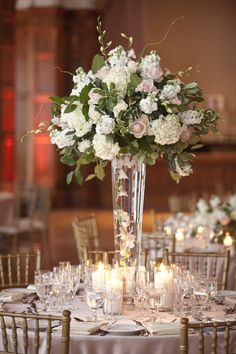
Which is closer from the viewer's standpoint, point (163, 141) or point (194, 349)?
point (194, 349)

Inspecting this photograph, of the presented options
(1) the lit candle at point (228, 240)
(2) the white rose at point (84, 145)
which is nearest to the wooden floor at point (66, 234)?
(1) the lit candle at point (228, 240)

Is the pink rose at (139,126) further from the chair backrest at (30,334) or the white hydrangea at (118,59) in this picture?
the chair backrest at (30,334)

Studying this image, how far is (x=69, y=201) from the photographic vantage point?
16.5 meters

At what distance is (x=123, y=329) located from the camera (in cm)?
369

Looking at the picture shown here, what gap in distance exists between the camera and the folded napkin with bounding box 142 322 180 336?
3.63m

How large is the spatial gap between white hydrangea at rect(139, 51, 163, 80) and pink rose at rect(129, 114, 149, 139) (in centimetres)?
21

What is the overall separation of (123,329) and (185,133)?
1.02m

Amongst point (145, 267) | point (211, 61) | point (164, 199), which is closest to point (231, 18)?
point (211, 61)

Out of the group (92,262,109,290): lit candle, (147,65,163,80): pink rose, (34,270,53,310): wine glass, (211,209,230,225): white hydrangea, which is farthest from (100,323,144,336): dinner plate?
(211,209,230,225): white hydrangea

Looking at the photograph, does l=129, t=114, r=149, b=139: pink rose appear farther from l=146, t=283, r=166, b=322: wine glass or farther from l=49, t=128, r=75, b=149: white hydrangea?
l=146, t=283, r=166, b=322: wine glass

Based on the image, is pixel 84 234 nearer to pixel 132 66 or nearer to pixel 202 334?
pixel 132 66

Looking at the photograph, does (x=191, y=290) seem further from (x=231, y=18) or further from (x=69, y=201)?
(x=231, y=18)

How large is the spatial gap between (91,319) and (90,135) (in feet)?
2.92

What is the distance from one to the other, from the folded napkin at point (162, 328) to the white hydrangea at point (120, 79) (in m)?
1.09
